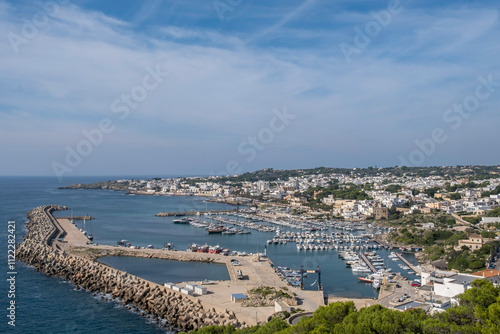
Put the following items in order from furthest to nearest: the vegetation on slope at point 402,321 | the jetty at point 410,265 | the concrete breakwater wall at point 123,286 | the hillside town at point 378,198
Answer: the hillside town at point 378,198, the jetty at point 410,265, the concrete breakwater wall at point 123,286, the vegetation on slope at point 402,321

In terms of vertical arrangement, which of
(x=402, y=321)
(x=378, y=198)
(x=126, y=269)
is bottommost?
(x=126, y=269)

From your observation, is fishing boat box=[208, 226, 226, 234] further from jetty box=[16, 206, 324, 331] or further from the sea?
jetty box=[16, 206, 324, 331]

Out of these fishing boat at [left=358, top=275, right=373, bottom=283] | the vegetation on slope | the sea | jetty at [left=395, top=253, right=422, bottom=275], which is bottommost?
the sea

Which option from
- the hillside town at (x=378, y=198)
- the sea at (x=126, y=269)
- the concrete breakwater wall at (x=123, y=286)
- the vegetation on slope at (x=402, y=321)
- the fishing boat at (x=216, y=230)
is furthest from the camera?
the hillside town at (x=378, y=198)

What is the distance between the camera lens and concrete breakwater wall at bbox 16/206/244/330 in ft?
37.9

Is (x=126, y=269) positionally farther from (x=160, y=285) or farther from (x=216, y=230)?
(x=216, y=230)

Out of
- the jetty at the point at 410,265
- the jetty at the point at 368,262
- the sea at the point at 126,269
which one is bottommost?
the sea at the point at 126,269

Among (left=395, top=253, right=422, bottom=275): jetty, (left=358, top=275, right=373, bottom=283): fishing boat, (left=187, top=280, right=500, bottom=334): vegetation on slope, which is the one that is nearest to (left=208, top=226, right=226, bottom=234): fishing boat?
(left=395, top=253, right=422, bottom=275): jetty

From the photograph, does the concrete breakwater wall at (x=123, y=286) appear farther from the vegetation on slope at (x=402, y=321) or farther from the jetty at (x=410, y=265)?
the jetty at (x=410, y=265)

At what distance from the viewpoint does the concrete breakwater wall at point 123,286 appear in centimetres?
1155

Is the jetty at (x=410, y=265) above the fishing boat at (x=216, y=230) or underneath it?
Result: above

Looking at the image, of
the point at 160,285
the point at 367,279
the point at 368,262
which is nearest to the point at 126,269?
the point at 160,285

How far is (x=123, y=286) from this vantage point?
1445 cm

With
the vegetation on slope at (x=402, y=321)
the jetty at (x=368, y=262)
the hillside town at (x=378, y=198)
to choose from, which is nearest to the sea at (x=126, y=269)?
the jetty at (x=368, y=262)
